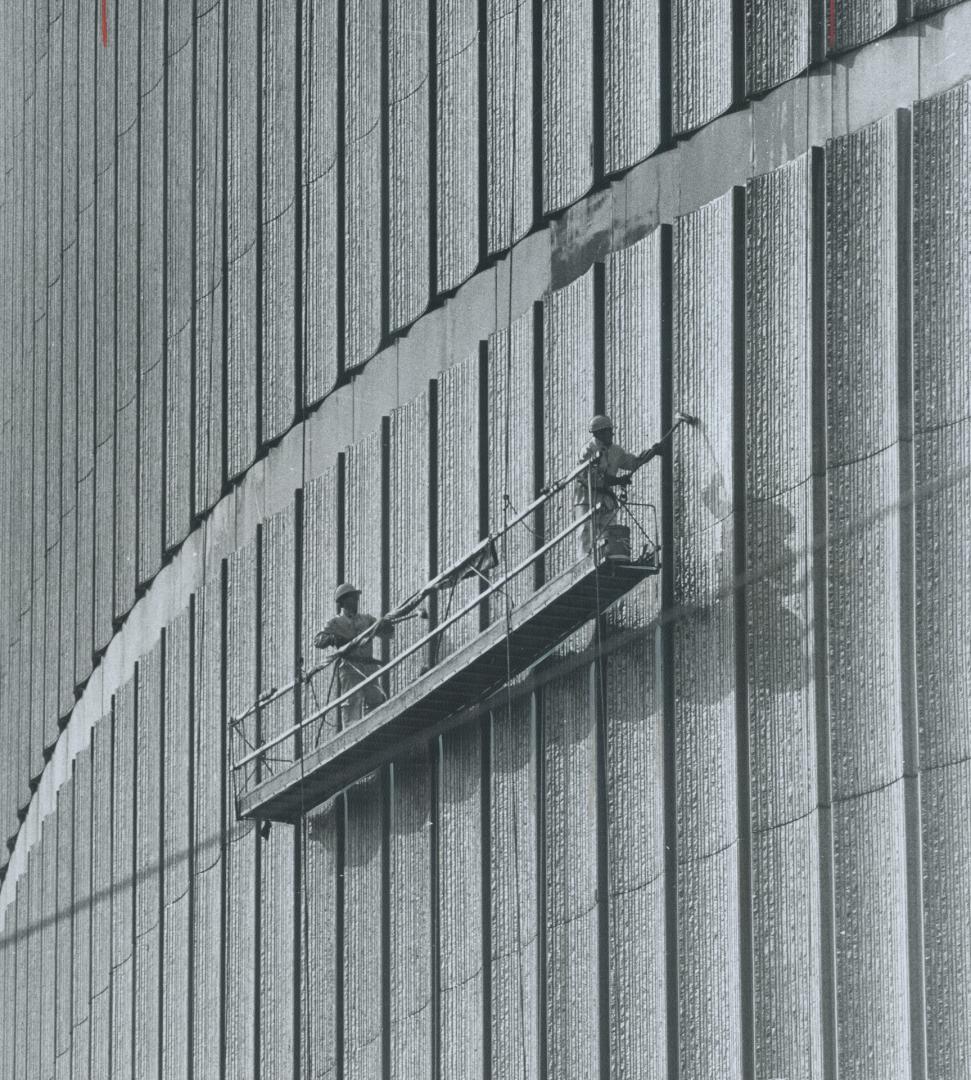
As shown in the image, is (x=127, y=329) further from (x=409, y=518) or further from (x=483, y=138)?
(x=483, y=138)

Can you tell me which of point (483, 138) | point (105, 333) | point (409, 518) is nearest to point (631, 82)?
point (483, 138)

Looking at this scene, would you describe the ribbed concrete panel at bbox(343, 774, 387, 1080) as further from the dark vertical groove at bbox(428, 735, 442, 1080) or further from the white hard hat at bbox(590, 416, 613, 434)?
the white hard hat at bbox(590, 416, 613, 434)

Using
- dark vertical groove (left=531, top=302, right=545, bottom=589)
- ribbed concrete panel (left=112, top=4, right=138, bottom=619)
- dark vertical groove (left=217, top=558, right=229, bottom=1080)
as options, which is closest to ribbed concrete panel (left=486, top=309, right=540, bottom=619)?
dark vertical groove (left=531, top=302, right=545, bottom=589)

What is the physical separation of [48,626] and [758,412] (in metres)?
23.3

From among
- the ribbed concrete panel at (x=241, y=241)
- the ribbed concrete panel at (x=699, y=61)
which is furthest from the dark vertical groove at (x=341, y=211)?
the ribbed concrete panel at (x=699, y=61)

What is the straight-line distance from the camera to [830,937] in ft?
72.2

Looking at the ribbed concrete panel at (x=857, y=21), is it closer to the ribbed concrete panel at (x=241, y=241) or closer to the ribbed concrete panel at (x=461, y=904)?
the ribbed concrete panel at (x=461, y=904)

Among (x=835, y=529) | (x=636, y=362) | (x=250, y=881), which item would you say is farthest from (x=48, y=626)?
(x=835, y=529)

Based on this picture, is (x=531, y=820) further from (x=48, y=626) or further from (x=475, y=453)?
(x=48, y=626)

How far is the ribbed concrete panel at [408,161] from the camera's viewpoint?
29781 mm

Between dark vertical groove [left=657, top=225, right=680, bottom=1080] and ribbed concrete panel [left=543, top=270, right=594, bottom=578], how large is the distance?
1270mm

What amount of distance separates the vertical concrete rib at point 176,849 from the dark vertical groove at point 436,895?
685 cm

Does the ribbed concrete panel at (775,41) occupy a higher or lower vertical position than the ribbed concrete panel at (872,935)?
higher

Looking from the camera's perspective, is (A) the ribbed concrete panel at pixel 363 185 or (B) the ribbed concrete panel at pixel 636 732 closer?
(B) the ribbed concrete panel at pixel 636 732
